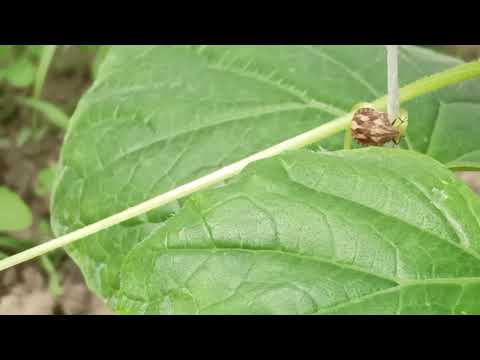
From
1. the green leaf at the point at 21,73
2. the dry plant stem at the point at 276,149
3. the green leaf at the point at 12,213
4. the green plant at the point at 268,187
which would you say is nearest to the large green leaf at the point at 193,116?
the green plant at the point at 268,187

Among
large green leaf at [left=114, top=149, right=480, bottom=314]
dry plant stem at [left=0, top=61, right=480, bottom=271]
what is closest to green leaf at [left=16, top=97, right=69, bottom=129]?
dry plant stem at [left=0, top=61, right=480, bottom=271]

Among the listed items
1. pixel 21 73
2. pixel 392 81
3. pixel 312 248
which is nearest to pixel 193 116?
pixel 392 81

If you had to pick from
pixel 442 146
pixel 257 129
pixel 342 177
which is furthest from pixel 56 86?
pixel 342 177

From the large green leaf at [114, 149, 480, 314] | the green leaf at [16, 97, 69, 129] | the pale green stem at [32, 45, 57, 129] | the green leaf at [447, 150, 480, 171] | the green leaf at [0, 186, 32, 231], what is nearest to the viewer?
the large green leaf at [114, 149, 480, 314]

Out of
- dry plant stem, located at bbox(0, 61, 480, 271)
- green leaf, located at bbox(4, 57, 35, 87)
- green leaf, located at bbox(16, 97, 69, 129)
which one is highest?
green leaf, located at bbox(4, 57, 35, 87)

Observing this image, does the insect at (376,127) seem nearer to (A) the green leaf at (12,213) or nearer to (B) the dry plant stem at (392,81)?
(B) the dry plant stem at (392,81)

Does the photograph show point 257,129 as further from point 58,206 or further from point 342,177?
point 342,177

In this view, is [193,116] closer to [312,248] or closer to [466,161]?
[466,161]

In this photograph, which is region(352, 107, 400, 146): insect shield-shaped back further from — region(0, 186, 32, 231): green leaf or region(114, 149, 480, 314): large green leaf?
region(0, 186, 32, 231): green leaf
